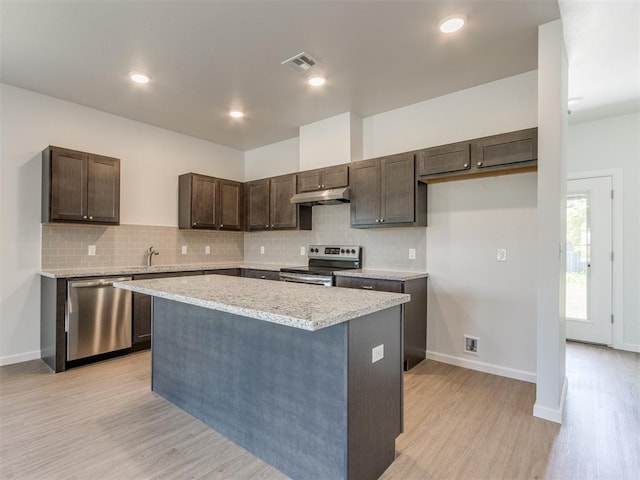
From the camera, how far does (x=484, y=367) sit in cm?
330

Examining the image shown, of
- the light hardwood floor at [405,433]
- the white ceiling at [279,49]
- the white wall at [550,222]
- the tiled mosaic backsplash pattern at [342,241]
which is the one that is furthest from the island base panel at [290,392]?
the white ceiling at [279,49]

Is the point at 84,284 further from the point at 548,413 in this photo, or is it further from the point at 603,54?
the point at 603,54

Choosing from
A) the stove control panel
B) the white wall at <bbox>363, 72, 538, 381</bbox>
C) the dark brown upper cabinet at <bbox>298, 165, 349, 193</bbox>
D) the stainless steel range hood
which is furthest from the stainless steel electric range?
the white wall at <bbox>363, 72, 538, 381</bbox>

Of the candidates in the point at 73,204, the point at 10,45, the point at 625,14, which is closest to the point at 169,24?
the point at 10,45

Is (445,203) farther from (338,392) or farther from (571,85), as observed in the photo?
(338,392)

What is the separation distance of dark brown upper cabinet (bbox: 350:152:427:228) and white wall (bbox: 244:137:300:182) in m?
1.51

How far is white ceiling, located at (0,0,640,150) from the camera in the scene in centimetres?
229

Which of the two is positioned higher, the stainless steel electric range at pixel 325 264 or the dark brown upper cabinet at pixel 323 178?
the dark brown upper cabinet at pixel 323 178

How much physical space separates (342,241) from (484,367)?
83.8 inches

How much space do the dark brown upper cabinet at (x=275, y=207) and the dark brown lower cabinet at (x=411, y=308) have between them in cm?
131

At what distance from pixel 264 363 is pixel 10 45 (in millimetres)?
3270

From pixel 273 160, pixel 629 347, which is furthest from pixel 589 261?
pixel 273 160

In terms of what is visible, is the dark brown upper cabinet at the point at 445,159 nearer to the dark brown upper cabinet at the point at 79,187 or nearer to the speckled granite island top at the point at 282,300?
the speckled granite island top at the point at 282,300

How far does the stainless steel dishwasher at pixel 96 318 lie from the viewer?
10.8ft
